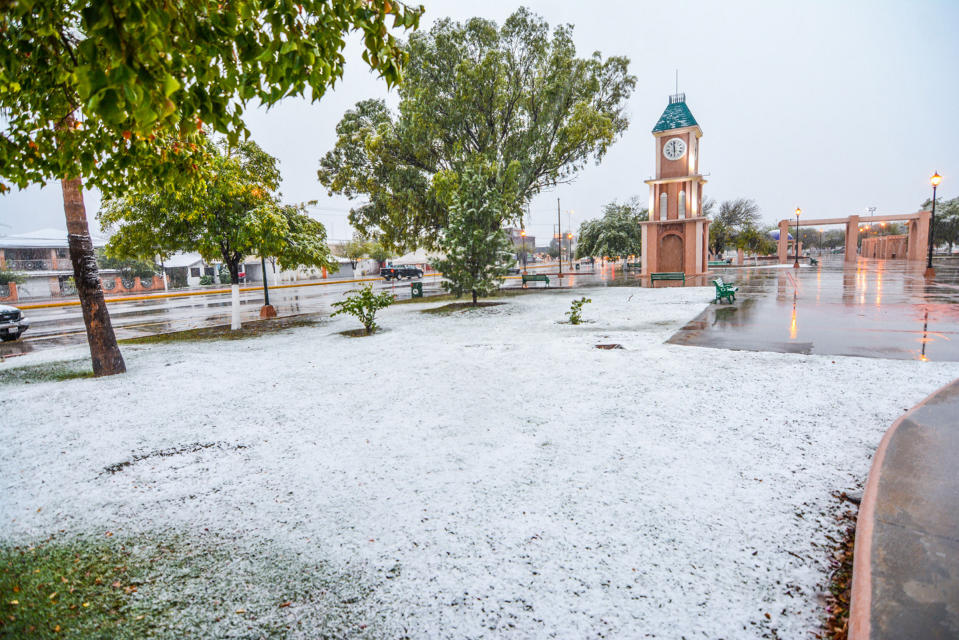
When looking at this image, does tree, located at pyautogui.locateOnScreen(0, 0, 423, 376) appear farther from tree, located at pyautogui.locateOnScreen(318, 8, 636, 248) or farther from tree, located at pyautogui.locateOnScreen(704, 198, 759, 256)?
tree, located at pyautogui.locateOnScreen(704, 198, 759, 256)

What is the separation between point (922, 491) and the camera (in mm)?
3443

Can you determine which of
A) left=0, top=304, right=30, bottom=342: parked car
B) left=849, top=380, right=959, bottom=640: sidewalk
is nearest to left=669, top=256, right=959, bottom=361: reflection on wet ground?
left=849, top=380, right=959, bottom=640: sidewalk

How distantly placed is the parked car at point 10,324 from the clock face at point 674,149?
125 feet

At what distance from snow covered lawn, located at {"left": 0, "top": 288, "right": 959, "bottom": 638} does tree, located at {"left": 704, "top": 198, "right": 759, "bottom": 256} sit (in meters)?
57.0

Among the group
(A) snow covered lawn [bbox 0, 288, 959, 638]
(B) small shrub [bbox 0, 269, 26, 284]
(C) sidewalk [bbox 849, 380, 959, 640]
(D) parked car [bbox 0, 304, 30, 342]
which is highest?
(B) small shrub [bbox 0, 269, 26, 284]

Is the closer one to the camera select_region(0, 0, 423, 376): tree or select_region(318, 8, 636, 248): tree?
select_region(0, 0, 423, 376): tree

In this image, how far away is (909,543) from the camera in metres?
2.89

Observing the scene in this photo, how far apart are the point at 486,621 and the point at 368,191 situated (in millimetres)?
24835

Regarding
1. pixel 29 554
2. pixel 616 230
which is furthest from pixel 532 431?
pixel 616 230

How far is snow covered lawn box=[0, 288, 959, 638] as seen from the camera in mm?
2844

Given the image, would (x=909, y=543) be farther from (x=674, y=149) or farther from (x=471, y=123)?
(x=674, y=149)

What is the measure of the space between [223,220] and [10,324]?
24.5 ft

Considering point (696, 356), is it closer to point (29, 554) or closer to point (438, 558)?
point (438, 558)

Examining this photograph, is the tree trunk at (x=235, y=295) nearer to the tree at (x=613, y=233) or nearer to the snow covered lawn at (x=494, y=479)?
the snow covered lawn at (x=494, y=479)
